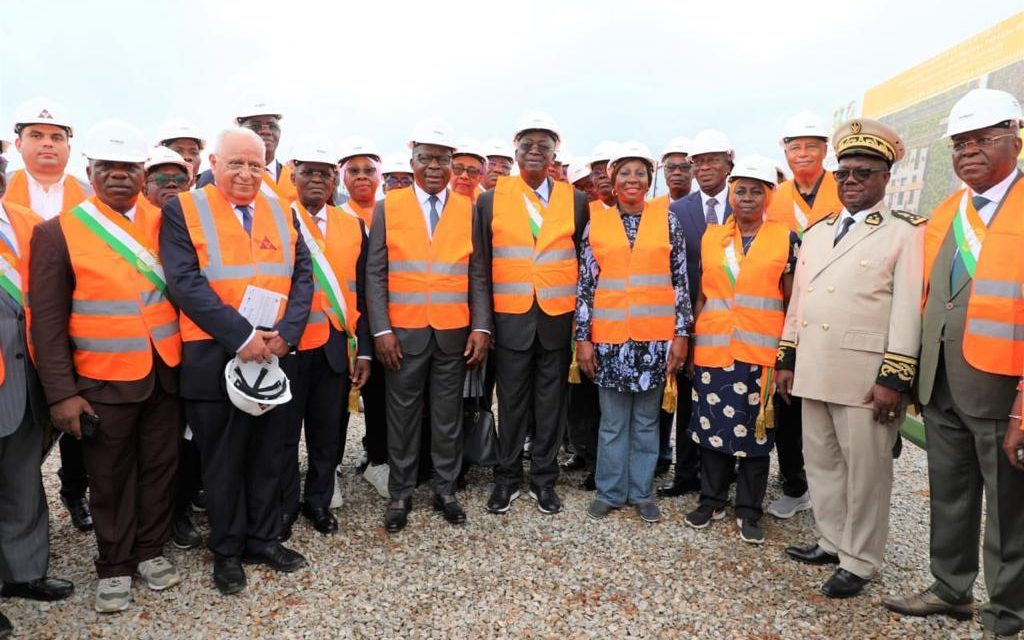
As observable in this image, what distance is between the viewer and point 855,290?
11.1 feet

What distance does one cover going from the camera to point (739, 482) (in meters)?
4.28

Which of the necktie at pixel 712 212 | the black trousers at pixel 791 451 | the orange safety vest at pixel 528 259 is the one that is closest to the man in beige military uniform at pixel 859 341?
the black trousers at pixel 791 451

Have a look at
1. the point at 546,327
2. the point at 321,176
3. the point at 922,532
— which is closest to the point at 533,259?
the point at 546,327

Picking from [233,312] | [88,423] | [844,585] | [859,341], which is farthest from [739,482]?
[88,423]

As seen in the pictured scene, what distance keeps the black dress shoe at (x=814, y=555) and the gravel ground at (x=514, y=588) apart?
0.08 metres

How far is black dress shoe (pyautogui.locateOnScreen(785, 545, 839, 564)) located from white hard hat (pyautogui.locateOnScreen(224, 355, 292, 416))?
3.31 metres

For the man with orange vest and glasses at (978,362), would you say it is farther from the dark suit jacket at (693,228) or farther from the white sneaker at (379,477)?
the white sneaker at (379,477)

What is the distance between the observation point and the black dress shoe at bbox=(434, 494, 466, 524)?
432 centimetres

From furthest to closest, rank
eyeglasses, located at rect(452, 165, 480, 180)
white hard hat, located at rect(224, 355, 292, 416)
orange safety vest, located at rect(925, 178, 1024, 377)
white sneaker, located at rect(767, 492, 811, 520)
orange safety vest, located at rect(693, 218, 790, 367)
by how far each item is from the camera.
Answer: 1. eyeglasses, located at rect(452, 165, 480, 180)
2. white sneaker, located at rect(767, 492, 811, 520)
3. orange safety vest, located at rect(693, 218, 790, 367)
4. white hard hat, located at rect(224, 355, 292, 416)
5. orange safety vest, located at rect(925, 178, 1024, 377)

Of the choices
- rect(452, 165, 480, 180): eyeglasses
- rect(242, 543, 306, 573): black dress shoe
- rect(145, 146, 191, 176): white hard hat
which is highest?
rect(452, 165, 480, 180): eyeglasses

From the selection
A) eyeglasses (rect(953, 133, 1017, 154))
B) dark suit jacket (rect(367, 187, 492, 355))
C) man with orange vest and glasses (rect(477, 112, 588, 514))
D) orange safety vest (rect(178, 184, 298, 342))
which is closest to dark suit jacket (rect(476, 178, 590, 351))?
man with orange vest and glasses (rect(477, 112, 588, 514))

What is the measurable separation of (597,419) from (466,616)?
8.04 feet

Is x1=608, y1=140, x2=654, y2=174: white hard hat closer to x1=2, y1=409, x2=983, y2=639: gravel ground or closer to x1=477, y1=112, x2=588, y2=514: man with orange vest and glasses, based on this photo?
x1=477, y1=112, x2=588, y2=514: man with orange vest and glasses

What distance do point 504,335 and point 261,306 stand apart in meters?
1.69
